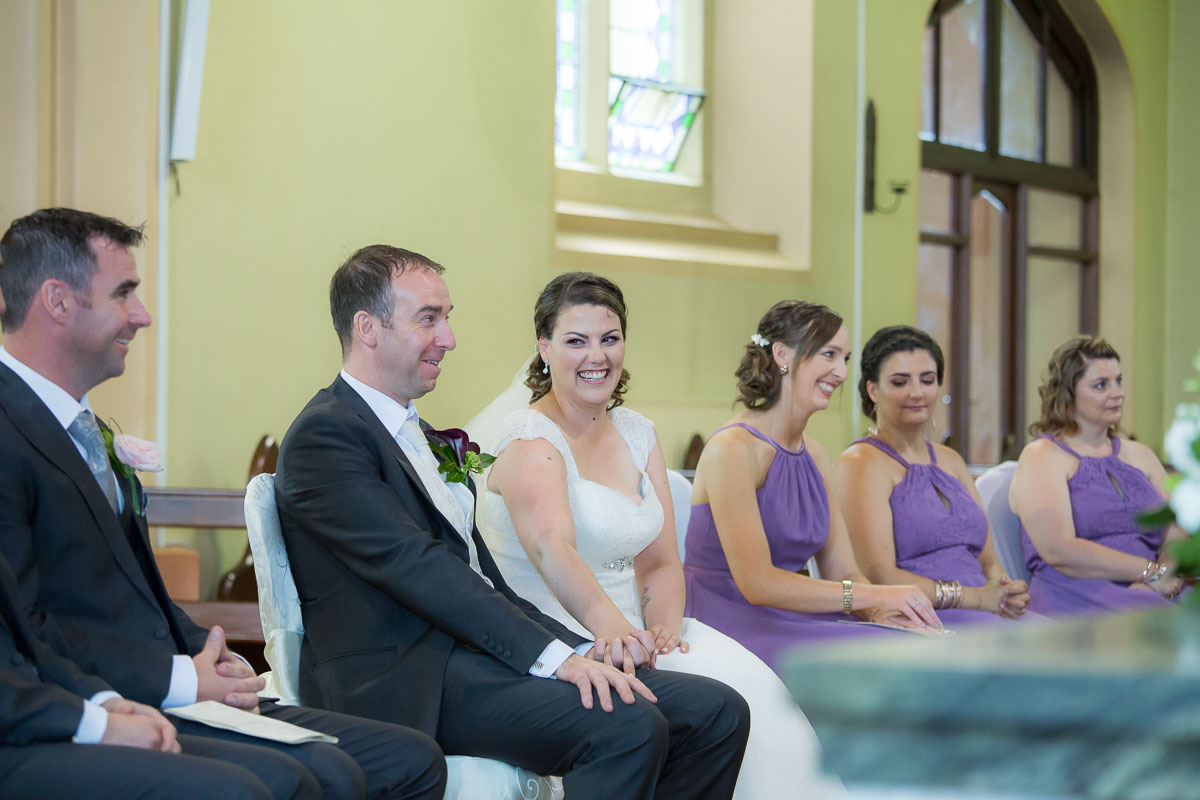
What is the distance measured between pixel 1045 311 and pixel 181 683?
1038cm

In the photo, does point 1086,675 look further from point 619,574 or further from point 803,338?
point 803,338

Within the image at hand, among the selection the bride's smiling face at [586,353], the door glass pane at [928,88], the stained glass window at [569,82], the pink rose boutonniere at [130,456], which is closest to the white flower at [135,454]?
the pink rose boutonniere at [130,456]

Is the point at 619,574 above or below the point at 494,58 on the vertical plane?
below

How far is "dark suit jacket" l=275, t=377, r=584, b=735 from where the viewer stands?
253 centimetres

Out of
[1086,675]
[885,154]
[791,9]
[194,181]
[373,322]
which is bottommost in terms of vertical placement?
[1086,675]

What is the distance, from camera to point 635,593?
328 cm

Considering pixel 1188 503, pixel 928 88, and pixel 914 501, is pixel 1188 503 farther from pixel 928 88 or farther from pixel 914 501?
pixel 928 88

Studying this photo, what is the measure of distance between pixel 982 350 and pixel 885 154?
2.36 m

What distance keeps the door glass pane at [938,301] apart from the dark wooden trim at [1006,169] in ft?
2.18

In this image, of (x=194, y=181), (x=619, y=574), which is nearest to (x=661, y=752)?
(x=619, y=574)

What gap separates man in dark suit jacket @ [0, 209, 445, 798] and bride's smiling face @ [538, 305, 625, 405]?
44.3 inches

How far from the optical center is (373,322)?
2.85m

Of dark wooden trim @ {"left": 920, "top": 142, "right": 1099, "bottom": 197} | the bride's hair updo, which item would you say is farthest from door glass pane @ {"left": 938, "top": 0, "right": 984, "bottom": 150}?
the bride's hair updo

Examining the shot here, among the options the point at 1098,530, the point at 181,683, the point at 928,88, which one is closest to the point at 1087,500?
the point at 1098,530
